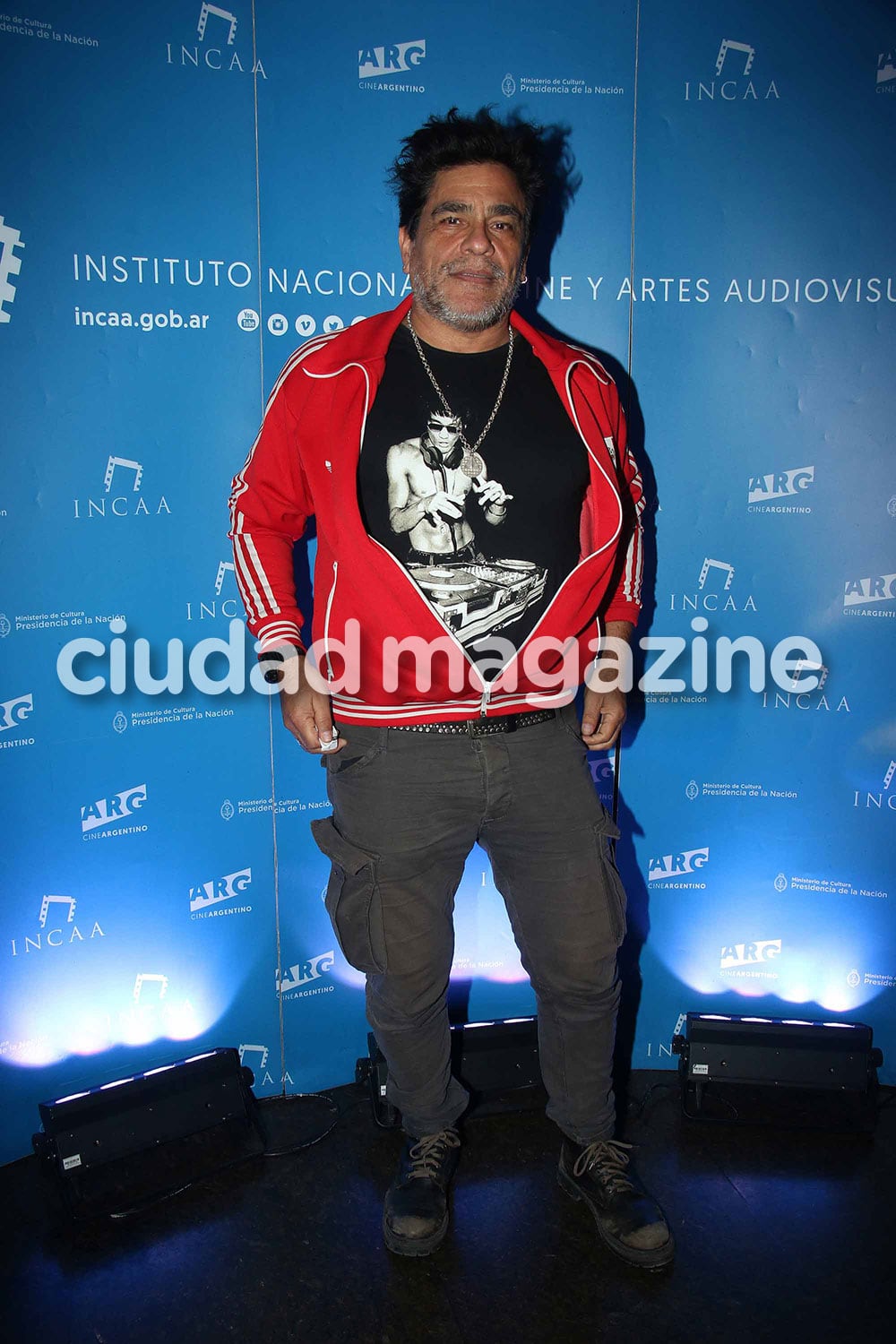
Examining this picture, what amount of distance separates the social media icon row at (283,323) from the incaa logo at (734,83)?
948mm

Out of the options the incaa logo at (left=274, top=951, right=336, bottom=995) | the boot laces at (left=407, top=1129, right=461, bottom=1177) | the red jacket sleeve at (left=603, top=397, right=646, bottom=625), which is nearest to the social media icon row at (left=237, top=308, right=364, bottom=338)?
the red jacket sleeve at (left=603, top=397, right=646, bottom=625)

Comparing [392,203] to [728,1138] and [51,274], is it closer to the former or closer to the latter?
[51,274]

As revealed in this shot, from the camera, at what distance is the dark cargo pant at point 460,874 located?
5.96ft

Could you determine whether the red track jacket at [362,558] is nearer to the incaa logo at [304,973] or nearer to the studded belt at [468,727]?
the studded belt at [468,727]

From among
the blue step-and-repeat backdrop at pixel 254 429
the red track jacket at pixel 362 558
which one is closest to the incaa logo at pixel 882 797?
the blue step-and-repeat backdrop at pixel 254 429

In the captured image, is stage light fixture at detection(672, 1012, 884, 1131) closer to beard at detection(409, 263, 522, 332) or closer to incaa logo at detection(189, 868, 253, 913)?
incaa logo at detection(189, 868, 253, 913)

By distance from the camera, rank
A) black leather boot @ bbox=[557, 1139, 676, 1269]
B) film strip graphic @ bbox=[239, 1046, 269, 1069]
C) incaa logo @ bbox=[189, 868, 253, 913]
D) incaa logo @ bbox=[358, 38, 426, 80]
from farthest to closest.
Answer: film strip graphic @ bbox=[239, 1046, 269, 1069] < incaa logo @ bbox=[189, 868, 253, 913] < incaa logo @ bbox=[358, 38, 426, 80] < black leather boot @ bbox=[557, 1139, 676, 1269]

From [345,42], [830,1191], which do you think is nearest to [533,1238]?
[830,1191]

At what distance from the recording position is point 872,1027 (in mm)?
2510

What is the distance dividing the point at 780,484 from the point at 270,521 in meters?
1.28

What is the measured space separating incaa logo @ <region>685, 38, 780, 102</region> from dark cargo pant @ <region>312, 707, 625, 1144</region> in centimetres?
149

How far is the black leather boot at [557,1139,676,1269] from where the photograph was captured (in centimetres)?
185

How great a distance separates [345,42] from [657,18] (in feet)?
2.35

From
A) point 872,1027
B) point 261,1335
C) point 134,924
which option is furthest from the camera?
point 872,1027
